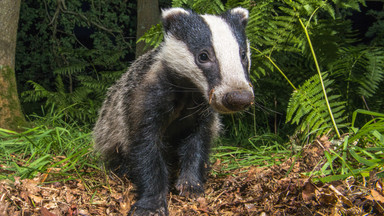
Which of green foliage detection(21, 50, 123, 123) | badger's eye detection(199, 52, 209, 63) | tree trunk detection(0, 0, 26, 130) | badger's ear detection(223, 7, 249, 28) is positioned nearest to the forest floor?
badger's eye detection(199, 52, 209, 63)

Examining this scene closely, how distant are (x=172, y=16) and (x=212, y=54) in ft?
1.88

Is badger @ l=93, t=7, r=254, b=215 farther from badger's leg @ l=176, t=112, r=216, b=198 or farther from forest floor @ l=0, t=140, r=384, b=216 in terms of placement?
forest floor @ l=0, t=140, r=384, b=216

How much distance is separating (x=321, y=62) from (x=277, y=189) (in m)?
2.22

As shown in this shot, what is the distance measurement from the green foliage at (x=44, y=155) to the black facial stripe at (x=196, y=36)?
1269 mm

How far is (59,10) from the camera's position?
265 inches

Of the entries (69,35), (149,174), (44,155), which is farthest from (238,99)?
(69,35)

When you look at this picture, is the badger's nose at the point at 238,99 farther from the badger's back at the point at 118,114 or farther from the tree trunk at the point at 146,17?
the tree trunk at the point at 146,17

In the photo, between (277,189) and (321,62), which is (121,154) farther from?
(321,62)

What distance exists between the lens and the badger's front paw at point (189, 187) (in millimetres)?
3176

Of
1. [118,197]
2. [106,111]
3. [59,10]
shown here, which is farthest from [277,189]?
[59,10]

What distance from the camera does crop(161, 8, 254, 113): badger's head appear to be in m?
2.63

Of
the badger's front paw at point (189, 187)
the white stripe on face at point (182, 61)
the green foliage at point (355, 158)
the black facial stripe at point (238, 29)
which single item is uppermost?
the black facial stripe at point (238, 29)

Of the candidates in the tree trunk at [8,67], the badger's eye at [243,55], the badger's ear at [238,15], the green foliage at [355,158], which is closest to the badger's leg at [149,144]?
the badger's eye at [243,55]

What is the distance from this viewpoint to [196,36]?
2.96 meters
